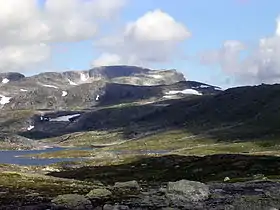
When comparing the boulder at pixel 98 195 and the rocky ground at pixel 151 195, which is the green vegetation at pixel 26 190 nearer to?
the rocky ground at pixel 151 195

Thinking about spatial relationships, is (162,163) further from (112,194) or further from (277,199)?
(277,199)

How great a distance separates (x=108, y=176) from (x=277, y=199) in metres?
88.7

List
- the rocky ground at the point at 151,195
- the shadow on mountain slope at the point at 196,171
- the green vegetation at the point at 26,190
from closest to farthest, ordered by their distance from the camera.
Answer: the rocky ground at the point at 151,195
the green vegetation at the point at 26,190
the shadow on mountain slope at the point at 196,171

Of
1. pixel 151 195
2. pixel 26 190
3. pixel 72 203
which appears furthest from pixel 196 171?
pixel 72 203

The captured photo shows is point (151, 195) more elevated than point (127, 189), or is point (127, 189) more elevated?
point (127, 189)

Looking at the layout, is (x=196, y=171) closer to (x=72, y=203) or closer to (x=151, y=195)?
(x=151, y=195)

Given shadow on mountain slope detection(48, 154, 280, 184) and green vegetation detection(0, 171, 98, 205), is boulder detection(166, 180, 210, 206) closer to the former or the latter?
green vegetation detection(0, 171, 98, 205)

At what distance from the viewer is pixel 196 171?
138 m

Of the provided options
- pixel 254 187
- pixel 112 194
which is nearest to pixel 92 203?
pixel 112 194

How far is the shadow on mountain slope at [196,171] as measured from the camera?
125250mm

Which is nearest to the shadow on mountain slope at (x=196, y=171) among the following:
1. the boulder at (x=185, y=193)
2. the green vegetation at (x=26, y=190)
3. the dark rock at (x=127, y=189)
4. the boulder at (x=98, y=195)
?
the dark rock at (x=127, y=189)

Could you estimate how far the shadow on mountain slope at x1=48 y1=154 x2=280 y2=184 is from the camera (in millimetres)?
125250

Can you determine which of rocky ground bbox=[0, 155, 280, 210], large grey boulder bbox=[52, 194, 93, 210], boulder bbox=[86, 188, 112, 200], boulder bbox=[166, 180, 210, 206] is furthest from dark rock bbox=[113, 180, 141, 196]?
large grey boulder bbox=[52, 194, 93, 210]

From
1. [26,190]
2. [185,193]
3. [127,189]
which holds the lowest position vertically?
[127,189]
